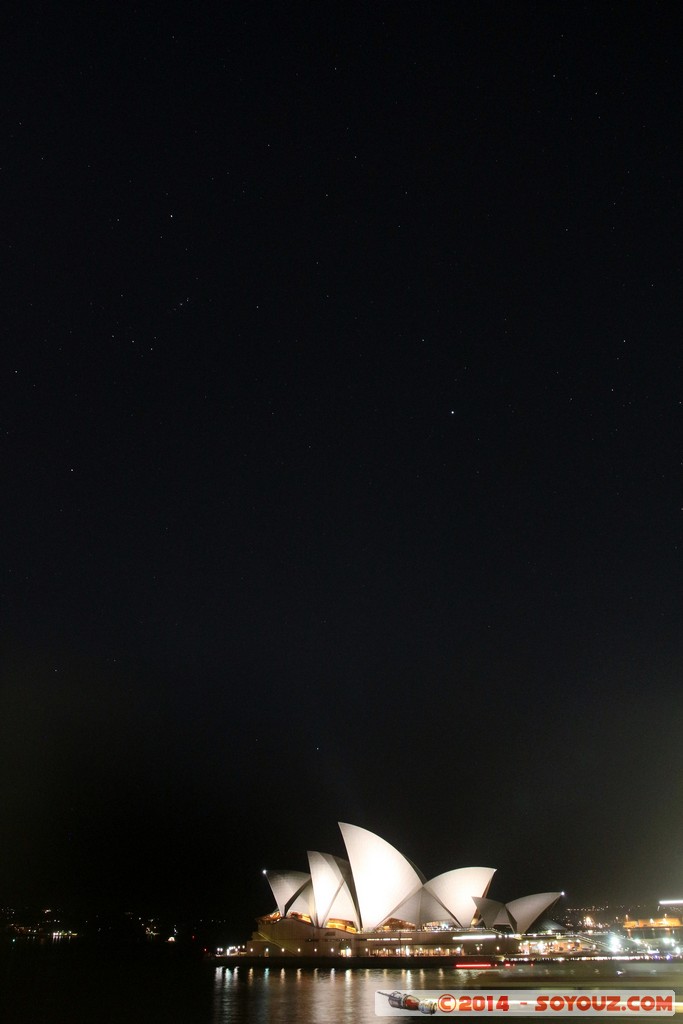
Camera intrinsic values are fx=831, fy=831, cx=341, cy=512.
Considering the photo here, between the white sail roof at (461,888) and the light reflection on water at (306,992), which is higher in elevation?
the white sail roof at (461,888)

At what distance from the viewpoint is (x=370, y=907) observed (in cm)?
6700

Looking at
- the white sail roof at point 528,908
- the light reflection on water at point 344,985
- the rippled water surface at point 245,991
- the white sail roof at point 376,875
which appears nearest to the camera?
the light reflection on water at point 344,985

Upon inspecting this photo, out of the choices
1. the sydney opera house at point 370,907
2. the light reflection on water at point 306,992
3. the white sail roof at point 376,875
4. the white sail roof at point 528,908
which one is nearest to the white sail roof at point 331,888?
the sydney opera house at point 370,907

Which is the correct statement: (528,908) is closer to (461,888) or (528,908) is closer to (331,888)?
(461,888)

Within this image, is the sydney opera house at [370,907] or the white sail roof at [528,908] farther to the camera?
the white sail roof at [528,908]

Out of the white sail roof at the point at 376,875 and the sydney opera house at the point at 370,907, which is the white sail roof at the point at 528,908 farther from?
the white sail roof at the point at 376,875

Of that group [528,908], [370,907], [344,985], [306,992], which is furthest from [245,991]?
[528,908]

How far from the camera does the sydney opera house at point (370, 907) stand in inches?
2591

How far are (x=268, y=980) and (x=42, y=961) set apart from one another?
52707 millimetres

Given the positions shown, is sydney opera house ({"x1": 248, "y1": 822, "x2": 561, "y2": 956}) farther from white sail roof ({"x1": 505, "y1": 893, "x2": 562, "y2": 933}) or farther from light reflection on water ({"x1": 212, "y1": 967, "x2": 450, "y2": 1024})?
white sail roof ({"x1": 505, "y1": 893, "x2": 562, "y2": 933})

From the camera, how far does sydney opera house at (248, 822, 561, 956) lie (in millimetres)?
65812

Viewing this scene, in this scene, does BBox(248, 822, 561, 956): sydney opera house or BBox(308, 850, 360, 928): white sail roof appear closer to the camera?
BBox(248, 822, 561, 956): sydney opera house

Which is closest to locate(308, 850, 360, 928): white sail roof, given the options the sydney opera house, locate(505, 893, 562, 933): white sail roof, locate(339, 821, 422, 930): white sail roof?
the sydney opera house

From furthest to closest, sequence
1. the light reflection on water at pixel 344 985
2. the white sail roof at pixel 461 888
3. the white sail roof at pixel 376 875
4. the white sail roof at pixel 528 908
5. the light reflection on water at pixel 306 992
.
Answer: the white sail roof at pixel 528 908, the white sail roof at pixel 461 888, the white sail roof at pixel 376 875, the light reflection on water at pixel 344 985, the light reflection on water at pixel 306 992
